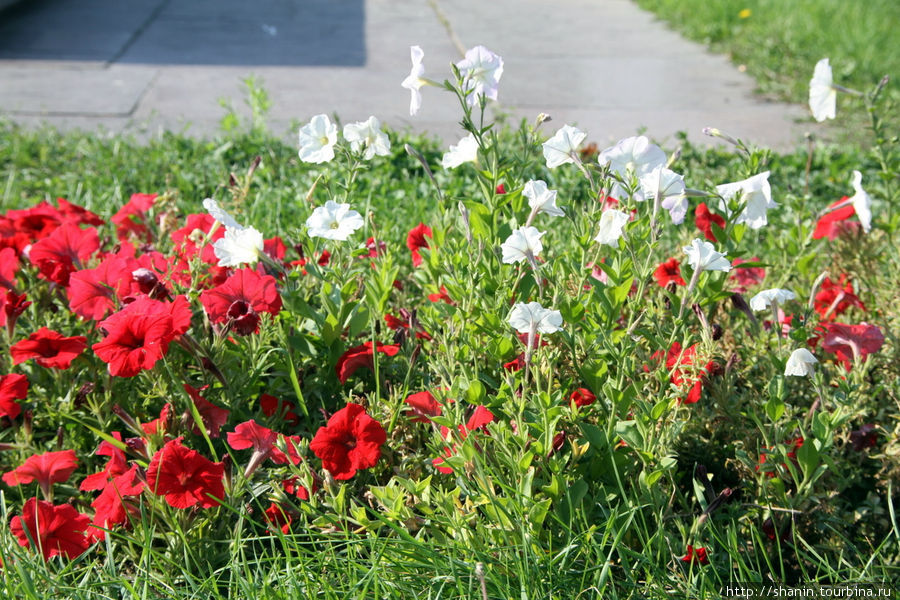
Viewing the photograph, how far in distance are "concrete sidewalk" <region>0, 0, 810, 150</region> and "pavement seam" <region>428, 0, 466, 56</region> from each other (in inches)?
0.8

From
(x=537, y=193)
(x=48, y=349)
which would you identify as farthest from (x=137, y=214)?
(x=537, y=193)

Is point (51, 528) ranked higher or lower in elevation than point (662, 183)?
lower

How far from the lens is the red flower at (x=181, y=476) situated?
5.92 ft

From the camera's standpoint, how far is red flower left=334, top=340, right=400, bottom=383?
2193 millimetres

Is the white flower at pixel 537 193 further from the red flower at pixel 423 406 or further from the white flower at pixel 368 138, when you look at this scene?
the red flower at pixel 423 406

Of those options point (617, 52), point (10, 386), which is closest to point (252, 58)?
point (617, 52)

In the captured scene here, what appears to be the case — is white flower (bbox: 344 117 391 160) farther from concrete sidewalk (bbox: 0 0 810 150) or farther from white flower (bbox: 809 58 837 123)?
concrete sidewalk (bbox: 0 0 810 150)

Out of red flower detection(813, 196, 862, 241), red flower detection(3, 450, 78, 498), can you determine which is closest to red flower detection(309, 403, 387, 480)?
red flower detection(3, 450, 78, 498)

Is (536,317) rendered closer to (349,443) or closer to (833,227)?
(349,443)

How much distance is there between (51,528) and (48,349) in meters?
0.47

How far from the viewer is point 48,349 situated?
6.98 feet

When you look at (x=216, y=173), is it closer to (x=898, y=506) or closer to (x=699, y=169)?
(x=699, y=169)

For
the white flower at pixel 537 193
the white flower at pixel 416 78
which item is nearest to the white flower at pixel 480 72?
the white flower at pixel 416 78

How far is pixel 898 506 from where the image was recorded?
217 centimetres
